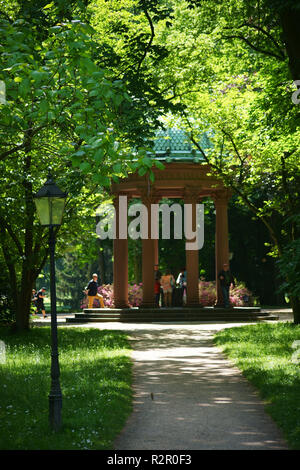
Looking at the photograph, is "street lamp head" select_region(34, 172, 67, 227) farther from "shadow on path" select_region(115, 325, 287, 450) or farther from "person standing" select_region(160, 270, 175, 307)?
"person standing" select_region(160, 270, 175, 307)

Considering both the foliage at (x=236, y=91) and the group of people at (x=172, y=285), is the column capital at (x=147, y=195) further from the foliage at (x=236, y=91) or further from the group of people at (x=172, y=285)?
the foliage at (x=236, y=91)

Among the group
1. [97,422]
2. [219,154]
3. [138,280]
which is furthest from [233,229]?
[97,422]

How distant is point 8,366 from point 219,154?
43.9 ft

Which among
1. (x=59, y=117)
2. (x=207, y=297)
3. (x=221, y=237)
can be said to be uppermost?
(x=59, y=117)

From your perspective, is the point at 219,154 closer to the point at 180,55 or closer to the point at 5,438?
the point at 180,55

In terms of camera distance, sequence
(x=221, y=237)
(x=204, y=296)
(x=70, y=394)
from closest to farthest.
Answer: (x=70, y=394)
(x=221, y=237)
(x=204, y=296)

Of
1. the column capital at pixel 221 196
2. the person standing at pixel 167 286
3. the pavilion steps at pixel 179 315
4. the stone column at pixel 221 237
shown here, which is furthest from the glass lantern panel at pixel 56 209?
the person standing at pixel 167 286

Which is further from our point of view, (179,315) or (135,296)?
(135,296)

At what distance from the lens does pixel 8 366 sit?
13508 millimetres

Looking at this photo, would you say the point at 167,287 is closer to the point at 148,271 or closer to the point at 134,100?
the point at 148,271

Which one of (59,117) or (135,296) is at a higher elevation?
(59,117)

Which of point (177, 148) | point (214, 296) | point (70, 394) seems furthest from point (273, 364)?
point (214, 296)

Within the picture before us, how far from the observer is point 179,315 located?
28234 millimetres

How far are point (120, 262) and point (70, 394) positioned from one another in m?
19.2
